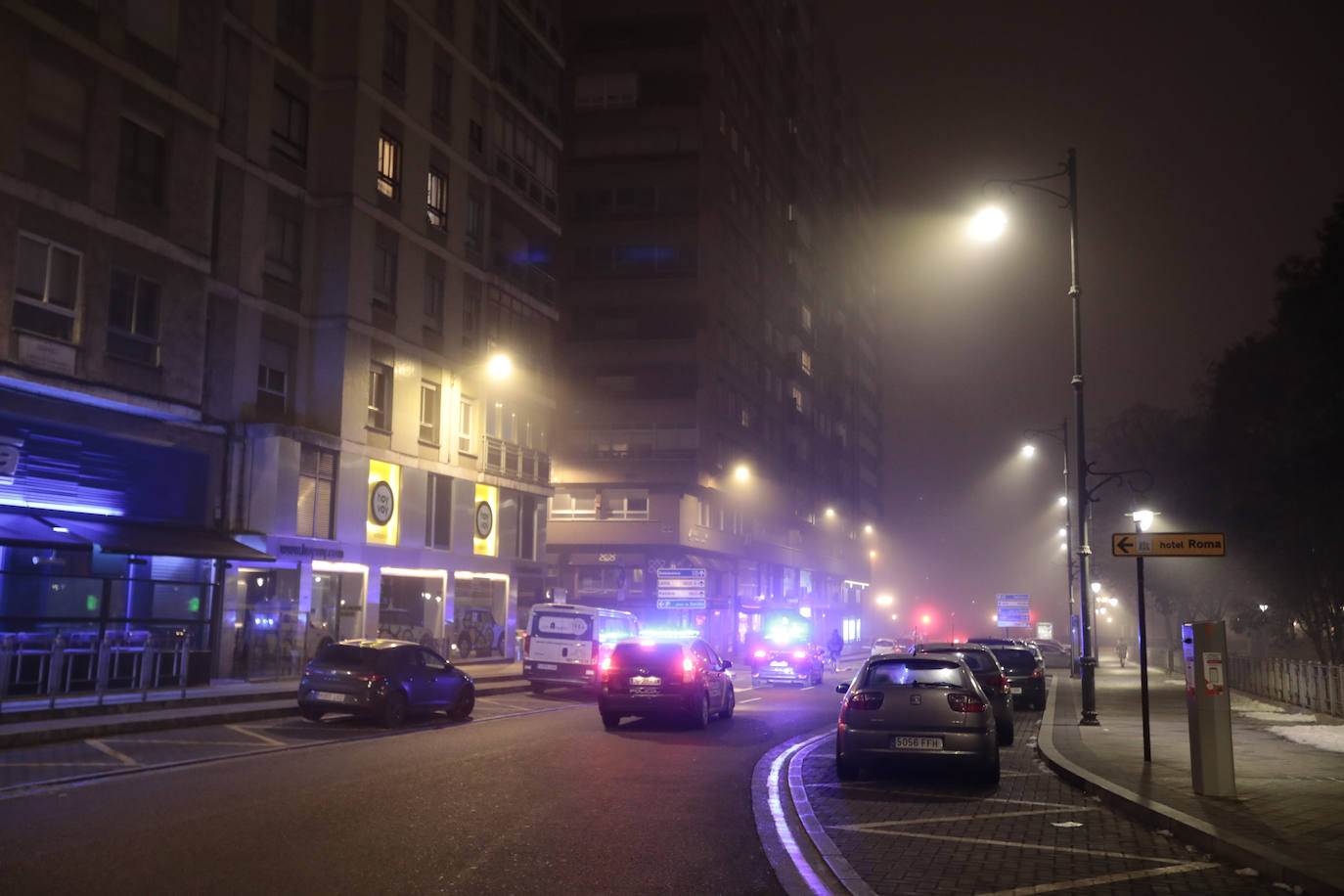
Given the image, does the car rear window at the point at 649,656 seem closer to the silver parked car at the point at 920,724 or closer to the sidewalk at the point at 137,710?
the sidewalk at the point at 137,710

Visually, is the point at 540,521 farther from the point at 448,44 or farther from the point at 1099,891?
the point at 1099,891

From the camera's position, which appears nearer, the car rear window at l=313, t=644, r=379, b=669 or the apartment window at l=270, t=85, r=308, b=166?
the car rear window at l=313, t=644, r=379, b=669

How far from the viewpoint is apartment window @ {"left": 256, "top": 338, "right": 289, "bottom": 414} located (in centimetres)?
3161

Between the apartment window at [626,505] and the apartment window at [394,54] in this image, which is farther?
the apartment window at [626,505]

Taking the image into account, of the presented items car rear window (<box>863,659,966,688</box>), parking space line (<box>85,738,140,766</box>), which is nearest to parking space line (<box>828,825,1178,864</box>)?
car rear window (<box>863,659,966,688</box>)

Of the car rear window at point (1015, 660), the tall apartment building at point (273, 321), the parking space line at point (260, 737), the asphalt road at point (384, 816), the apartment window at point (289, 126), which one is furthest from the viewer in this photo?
the apartment window at point (289, 126)

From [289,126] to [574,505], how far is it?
30.4m

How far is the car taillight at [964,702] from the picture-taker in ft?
43.4

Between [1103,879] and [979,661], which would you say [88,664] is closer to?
[979,661]

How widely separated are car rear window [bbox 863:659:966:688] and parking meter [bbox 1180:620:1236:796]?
2569 millimetres

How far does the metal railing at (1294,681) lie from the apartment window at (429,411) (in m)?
24.9

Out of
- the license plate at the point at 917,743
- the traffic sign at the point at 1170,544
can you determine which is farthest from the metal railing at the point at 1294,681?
the license plate at the point at 917,743

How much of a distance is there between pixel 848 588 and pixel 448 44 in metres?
76.0

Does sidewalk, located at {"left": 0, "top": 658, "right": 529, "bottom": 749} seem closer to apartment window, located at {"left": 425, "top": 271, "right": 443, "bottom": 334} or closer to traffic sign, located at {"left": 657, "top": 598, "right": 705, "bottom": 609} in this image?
apartment window, located at {"left": 425, "top": 271, "right": 443, "bottom": 334}
